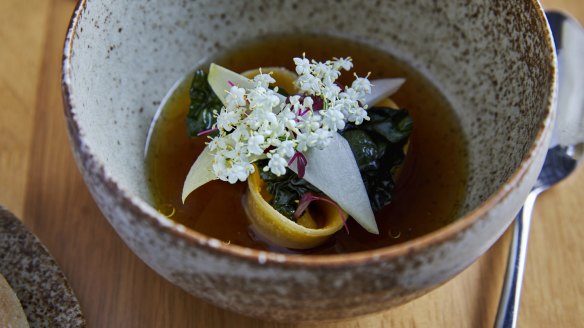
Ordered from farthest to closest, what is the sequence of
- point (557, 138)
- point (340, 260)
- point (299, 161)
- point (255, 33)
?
point (255, 33), point (557, 138), point (299, 161), point (340, 260)

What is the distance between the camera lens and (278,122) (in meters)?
1.02

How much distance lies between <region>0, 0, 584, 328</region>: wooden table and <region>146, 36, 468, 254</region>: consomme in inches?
4.8

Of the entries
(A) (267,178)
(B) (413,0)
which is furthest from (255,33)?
(A) (267,178)

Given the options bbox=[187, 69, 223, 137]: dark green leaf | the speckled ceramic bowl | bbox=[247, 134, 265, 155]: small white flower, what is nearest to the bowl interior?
the speckled ceramic bowl

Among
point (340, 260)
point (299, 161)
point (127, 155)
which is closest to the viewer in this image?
point (340, 260)

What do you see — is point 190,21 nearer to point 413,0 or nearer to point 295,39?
point 295,39

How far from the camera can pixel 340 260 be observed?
0.75 metres

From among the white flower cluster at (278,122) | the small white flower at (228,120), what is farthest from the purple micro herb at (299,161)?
the small white flower at (228,120)

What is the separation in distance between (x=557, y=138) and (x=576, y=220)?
18 cm

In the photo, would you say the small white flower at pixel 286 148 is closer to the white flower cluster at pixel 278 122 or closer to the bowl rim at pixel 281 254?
the white flower cluster at pixel 278 122

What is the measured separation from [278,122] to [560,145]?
2.09 feet

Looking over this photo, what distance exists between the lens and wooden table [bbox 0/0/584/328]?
3.68 ft

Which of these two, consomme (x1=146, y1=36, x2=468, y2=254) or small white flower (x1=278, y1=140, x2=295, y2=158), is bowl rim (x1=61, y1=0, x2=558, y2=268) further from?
consomme (x1=146, y1=36, x2=468, y2=254)

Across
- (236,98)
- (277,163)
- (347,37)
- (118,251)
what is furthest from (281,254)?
(347,37)
